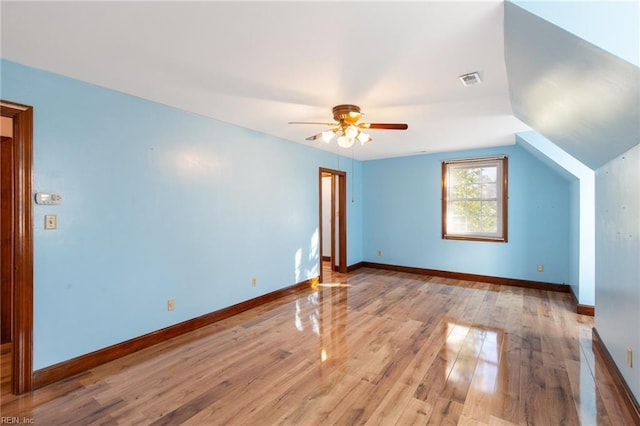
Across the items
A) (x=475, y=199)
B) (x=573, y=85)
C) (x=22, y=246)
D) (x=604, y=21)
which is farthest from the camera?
(x=475, y=199)

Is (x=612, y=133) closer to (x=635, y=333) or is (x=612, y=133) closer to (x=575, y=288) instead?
(x=635, y=333)

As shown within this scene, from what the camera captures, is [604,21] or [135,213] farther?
[135,213]

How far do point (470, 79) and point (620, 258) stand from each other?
1746mm

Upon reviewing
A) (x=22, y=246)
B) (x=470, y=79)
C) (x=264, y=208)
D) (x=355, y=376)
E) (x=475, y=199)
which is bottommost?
(x=355, y=376)

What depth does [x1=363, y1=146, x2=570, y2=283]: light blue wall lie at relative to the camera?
473 centimetres

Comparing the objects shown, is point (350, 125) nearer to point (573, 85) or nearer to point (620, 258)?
point (573, 85)

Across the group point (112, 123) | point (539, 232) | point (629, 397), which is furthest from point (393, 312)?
point (112, 123)

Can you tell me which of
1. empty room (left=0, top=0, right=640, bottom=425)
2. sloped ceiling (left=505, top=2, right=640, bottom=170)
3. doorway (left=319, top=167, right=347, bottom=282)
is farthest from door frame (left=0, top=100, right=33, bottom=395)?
doorway (left=319, top=167, right=347, bottom=282)

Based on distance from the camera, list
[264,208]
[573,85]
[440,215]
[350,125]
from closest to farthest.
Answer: [573,85], [350,125], [264,208], [440,215]

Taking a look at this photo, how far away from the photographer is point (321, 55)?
2.04 metres

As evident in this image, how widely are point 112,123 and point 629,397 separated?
4443mm

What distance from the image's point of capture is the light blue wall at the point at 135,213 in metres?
2.33

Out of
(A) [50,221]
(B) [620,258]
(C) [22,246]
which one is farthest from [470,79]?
(C) [22,246]

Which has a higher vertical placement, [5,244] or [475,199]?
[475,199]
